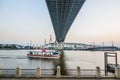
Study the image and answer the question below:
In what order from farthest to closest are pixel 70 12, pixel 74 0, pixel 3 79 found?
pixel 70 12, pixel 74 0, pixel 3 79

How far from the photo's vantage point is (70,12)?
5000cm

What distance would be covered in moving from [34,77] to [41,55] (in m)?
75.3

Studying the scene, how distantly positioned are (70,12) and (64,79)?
33141 millimetres

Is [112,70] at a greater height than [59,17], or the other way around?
[59,17]

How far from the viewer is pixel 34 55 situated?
96.1 m

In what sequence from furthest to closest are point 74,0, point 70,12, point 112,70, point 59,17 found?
point 59,17
point 70,12
point 112,70
point 74,0

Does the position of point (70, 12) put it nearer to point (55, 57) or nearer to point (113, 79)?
point (113, 79)

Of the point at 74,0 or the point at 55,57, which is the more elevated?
the point at 74,0

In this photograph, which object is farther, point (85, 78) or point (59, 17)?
point (59, 17)

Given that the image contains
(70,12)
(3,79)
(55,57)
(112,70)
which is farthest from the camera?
(55,57)

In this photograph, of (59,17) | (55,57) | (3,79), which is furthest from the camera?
(55,57)

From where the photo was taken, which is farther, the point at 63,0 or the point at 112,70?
the point at 112,70

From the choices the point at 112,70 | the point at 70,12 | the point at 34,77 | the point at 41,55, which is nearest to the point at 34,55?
the point at 41,55

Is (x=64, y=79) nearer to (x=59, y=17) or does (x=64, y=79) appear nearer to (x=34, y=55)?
(x=59, y=17)
